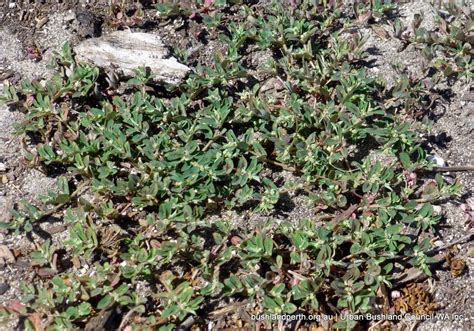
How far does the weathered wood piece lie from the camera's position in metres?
4.15

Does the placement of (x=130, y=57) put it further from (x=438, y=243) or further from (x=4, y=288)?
(x=438, y=243)

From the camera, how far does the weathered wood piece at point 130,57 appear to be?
163 inches

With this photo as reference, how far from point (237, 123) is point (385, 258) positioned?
4.10ft

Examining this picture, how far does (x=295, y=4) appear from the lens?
4.49 meters

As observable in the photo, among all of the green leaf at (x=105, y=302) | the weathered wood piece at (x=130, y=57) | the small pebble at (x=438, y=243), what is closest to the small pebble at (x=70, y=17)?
the weathered wood piece at (x=130, y=57)

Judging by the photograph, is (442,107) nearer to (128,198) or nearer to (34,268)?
(128,198)

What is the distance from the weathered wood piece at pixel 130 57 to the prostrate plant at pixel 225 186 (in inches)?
4.3

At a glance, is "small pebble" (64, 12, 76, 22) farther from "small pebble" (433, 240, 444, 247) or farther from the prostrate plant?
"small pebble" (433, 240, 444, 247)

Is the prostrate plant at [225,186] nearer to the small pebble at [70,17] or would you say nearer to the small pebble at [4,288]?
the small pebble at [4,288]

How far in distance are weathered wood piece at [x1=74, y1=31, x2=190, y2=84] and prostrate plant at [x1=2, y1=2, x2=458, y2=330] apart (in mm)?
109

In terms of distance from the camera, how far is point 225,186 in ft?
12.1

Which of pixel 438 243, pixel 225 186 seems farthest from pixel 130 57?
pixel 438 243

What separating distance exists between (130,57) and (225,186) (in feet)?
3.89

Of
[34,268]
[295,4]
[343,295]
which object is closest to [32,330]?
[34,268]
